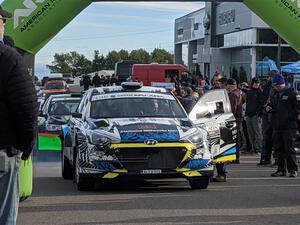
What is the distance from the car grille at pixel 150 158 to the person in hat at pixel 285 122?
2.76 m

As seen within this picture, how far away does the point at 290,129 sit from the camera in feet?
38.5

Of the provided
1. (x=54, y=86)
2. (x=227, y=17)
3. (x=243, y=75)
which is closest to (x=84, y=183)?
(x=54, y=86)

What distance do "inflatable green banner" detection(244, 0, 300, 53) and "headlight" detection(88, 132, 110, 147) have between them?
3.76 m

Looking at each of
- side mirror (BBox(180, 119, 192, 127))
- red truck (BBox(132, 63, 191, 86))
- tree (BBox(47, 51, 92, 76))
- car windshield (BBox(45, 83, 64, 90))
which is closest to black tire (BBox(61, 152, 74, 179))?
side mirror (BBox(180, 119, 192, 127))

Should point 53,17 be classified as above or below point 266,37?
below

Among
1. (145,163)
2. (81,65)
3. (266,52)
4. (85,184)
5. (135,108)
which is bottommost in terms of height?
(85,184)

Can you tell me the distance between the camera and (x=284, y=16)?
1120 centimetres

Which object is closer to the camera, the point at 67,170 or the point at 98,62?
the point at 67,170

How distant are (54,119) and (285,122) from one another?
6.95 m

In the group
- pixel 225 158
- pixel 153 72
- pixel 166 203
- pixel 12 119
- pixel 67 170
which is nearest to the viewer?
pixel 12 119

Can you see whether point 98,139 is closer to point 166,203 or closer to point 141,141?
point 141,141

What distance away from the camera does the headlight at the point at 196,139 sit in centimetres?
990

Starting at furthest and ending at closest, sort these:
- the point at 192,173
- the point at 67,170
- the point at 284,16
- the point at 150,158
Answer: the point at 67,170 → the point at 284,16 → the point at 192,173 → the point at 150,158

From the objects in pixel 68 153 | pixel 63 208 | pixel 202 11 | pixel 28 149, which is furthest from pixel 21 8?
pixel 202 11
